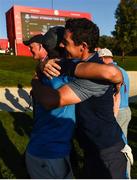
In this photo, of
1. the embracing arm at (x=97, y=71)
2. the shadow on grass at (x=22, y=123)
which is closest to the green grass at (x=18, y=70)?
the shadow on grass at (x=22, y=123)

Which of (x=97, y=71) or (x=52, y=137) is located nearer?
(x=97, y=71)

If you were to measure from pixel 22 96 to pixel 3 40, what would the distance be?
73251mm

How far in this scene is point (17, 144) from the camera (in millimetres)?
7688

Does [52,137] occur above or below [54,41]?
below

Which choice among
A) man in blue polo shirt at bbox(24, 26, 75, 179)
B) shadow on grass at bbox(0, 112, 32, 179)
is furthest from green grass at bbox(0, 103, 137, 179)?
man in blue polo shirt at bbox(24, 26, 75, 179)

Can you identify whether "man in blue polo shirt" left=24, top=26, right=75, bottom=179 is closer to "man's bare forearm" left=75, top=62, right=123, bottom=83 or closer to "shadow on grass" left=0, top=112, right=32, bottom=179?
"man's bare forearm" left=75, top=62, right=123, bottom=83

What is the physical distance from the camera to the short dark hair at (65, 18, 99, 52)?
2.88 meters

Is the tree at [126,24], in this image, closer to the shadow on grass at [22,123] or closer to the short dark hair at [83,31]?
the shadow on grass at [22,123]

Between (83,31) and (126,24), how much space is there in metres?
40.6

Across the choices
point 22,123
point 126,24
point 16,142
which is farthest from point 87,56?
point 126,24

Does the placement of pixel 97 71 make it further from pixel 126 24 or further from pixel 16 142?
pixel 126 24

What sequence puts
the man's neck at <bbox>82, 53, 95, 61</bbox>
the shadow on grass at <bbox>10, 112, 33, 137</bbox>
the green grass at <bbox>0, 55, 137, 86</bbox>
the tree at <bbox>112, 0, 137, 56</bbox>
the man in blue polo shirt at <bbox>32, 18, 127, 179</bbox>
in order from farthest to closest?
the tree at <bbox>112, 0, 137, 56</bbox>, the green grass at <bbox>0, 55, 137, 86</bbox>, the shadow on grass at <bbox>10, 112, 33, 137</bbox>, the man's neck at <bbox>82, 53, 95, 61</bbox>, the man in blue polo shirt at <bbox>32, 18, 127, 179</bbox>

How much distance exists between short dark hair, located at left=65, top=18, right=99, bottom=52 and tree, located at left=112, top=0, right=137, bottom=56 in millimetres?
39020

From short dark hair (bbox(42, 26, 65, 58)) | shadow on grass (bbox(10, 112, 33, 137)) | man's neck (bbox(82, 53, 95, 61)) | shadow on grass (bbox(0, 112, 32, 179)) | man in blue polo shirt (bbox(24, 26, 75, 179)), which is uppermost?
short dark hair (bbox(42, 26, 65, 58))
